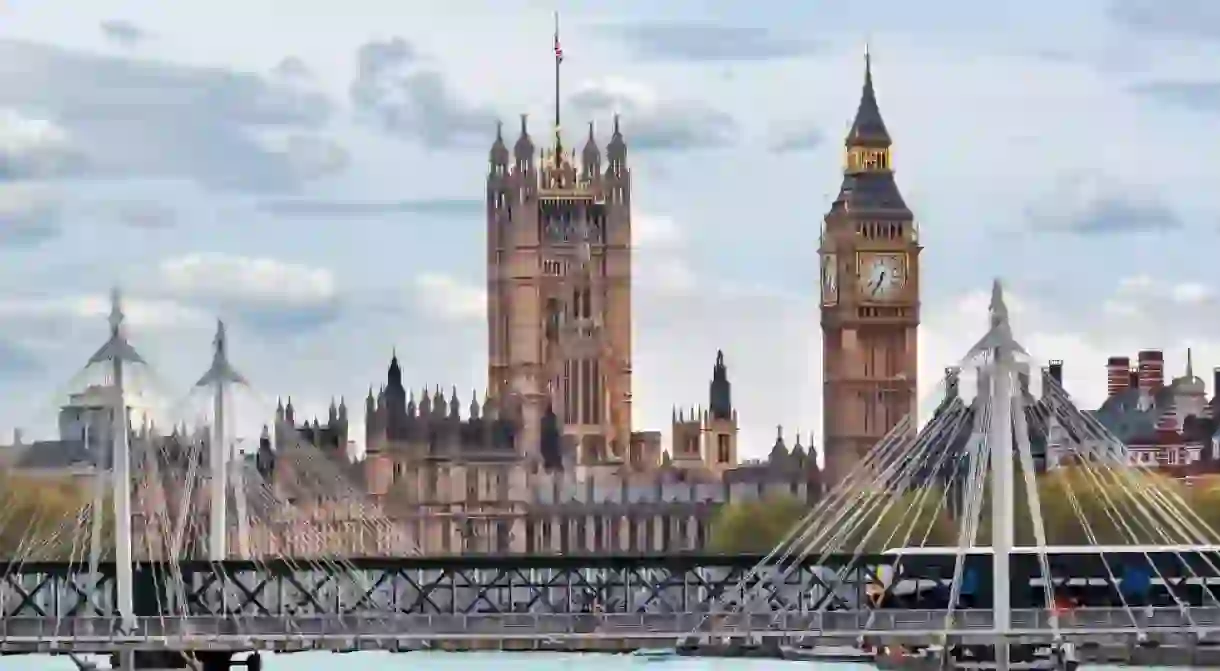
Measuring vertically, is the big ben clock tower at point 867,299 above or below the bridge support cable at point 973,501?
above

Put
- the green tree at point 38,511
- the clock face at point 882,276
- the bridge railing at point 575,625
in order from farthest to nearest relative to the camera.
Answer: the clock face at point 882,276 → the green tree at point 38,511 → the bridge railing at point 575,625

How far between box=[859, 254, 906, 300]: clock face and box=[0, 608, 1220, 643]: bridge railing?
355 feet

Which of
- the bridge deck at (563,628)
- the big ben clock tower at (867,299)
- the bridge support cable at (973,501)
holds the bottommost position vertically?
the bridge deck at (563,628)

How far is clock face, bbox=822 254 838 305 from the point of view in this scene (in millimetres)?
188125

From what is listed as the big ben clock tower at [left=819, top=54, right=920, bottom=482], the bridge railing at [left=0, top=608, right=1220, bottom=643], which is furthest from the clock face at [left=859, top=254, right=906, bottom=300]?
the bridge railing at [left=0, top=608, right=1220, bottom=643]

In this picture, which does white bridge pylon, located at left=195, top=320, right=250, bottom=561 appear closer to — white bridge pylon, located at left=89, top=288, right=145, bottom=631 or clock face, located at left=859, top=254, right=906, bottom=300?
white bridge pylon, located at left=89, top=288, right=145, bottom=631

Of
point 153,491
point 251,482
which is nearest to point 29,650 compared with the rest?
point 153,491

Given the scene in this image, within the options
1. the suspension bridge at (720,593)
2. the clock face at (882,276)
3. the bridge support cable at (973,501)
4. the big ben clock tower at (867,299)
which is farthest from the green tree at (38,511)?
the clock face at (882,276)

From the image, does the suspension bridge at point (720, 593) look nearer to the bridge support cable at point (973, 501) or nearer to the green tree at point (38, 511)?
the bridge support cable at point (973, 501)

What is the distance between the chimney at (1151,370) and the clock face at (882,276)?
25296 mm

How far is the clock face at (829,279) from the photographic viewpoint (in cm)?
18812

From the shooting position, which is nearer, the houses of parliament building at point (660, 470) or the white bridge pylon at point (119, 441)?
the white bridge pylon at point (119, 441)

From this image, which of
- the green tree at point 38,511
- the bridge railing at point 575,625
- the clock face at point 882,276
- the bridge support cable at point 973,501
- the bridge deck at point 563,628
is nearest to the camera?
the bridge deck at point 563,628

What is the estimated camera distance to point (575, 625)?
7769 centimetres
